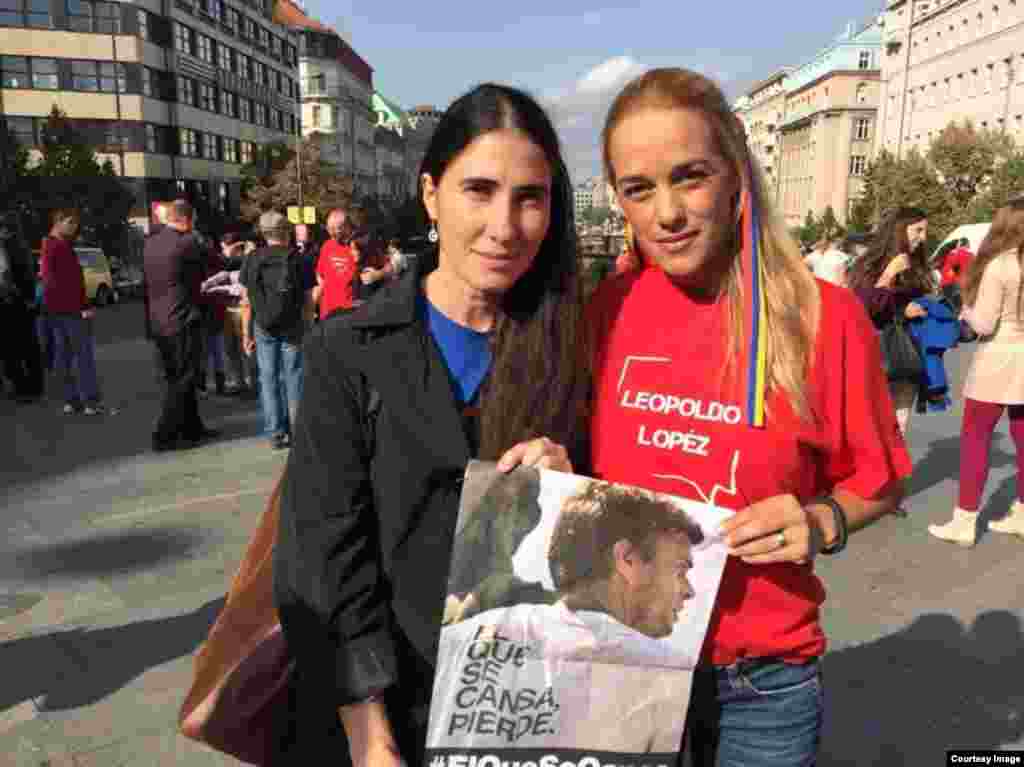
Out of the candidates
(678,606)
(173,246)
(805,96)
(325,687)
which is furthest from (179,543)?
(805,96)

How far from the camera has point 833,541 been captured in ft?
5.00

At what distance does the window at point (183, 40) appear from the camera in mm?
50625

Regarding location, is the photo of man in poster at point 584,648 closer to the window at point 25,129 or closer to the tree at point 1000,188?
the tree at point 1000,188

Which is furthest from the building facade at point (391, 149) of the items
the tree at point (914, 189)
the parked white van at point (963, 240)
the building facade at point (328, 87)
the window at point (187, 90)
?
the parked white van at point (963, 240)

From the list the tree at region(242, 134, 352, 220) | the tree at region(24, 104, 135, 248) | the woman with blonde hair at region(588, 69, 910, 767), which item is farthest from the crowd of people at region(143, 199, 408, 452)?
the tree at region(242, 134, 352, 220)

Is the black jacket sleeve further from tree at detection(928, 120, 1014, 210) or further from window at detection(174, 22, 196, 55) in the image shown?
window at detection(174, 22, 196, 55)

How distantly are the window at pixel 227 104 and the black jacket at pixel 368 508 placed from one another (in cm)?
6406

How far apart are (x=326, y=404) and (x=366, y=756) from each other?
61 cm

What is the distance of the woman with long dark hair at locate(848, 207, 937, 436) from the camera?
18.1 feet

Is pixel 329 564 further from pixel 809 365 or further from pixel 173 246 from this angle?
pixel 173 246

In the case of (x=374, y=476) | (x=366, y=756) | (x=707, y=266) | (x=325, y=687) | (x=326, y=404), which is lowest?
(x=366, y=756)

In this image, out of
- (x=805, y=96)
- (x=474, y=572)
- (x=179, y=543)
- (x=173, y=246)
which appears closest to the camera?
(x=474, y=572)

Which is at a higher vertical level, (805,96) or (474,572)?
(805,96)

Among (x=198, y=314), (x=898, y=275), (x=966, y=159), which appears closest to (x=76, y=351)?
(x=198, y=314)
